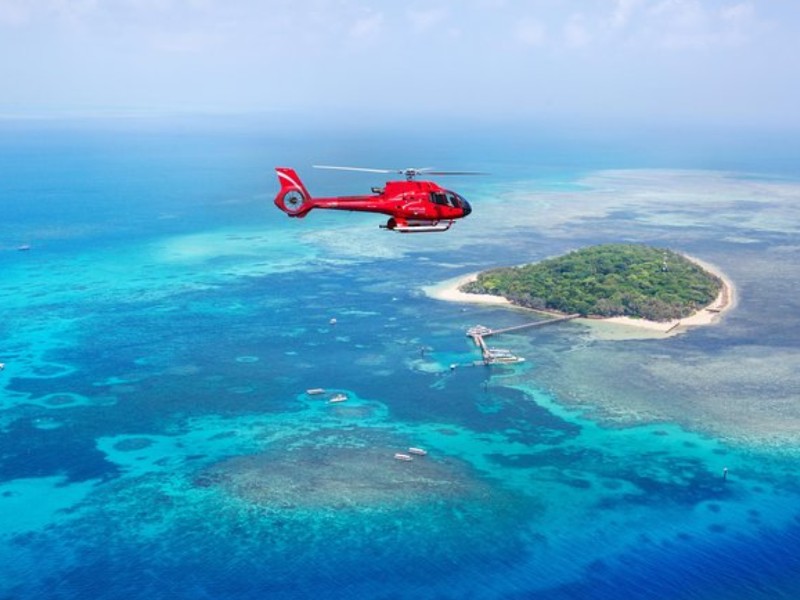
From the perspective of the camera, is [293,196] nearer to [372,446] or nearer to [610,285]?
[372,446]

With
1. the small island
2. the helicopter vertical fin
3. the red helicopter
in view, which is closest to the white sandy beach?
the small island

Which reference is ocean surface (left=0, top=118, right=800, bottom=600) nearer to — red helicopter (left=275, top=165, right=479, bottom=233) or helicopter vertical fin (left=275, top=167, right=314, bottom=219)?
red helicopter (left=275, top=165, right=479, bottom=233)

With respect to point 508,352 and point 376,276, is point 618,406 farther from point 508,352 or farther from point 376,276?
point 376,276

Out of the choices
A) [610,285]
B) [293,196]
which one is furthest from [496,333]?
[293,196]

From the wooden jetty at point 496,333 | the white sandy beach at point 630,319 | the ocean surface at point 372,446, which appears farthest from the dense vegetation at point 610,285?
the ocean surface at point 372,446

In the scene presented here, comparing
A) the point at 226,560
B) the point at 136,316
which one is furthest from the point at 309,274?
the point at 226,560

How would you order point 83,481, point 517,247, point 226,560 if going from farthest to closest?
point 517,247, point 83,481, point 226,560
